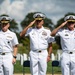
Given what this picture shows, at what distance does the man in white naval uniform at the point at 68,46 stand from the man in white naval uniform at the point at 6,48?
1.28 m

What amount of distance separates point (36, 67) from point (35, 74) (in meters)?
0.22

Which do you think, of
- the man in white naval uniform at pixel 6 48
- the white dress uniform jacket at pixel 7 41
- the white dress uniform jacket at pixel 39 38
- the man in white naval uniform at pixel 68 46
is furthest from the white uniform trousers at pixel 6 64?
the man in white naval uniform at pixel 68 46

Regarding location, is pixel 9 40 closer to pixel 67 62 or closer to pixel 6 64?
pixel 6 64

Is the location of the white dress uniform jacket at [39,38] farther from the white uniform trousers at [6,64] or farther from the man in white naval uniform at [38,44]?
the white uniform trousers at [6,64]

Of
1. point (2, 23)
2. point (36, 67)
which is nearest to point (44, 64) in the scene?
point (36, 67)

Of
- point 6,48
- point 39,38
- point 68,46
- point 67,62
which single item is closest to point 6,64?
point 6,48

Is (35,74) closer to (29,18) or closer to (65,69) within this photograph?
(65,69)

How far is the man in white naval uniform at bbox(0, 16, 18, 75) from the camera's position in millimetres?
10156

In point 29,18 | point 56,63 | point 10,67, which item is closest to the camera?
point 10,67

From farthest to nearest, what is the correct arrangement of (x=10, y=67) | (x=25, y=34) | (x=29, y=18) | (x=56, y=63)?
1. (x=29, y=18)
2. (x=56, y=63)
3. (x=25, y=34)
4. (x=10, y=67)

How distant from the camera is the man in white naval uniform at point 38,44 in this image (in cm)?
1063

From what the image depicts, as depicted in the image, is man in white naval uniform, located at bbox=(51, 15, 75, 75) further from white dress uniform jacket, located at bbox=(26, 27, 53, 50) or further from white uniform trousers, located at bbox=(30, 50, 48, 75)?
white uniform trousers, located at bbox=(30, 50, 48, 75)

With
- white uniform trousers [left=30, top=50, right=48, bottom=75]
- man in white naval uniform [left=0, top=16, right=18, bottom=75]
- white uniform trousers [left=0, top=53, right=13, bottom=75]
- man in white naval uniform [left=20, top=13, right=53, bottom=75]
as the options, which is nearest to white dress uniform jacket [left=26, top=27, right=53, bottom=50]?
man in white naval uniform [left=20, top=13, right=53, bottom=75]

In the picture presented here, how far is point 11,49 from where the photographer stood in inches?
407
